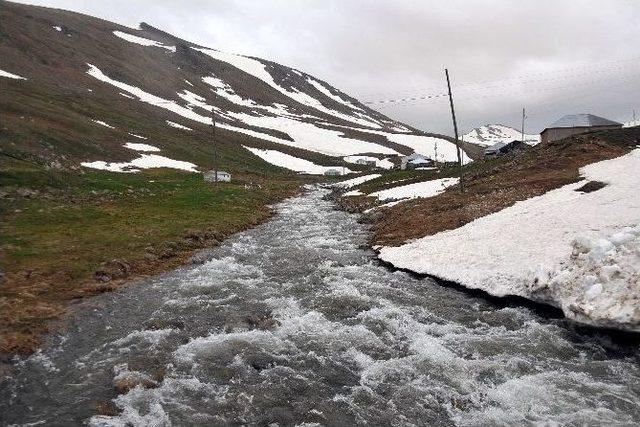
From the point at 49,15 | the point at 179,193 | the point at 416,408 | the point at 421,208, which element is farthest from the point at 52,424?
the point at 49,15

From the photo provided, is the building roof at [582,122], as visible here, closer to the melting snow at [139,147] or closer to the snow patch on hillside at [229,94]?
the melting snow at [139,147]

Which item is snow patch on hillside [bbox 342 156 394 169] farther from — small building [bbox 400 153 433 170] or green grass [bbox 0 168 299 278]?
green grass [bbox 0 168 299 278]

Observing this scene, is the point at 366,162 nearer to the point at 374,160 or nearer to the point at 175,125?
the point at 374,160

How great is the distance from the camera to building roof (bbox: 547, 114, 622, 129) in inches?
3265

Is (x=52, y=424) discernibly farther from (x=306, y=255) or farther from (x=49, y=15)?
(x=49, y=15)

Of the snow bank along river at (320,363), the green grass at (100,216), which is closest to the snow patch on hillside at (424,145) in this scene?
the green grass at (100,216)

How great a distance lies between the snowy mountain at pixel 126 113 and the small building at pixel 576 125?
36425 mm

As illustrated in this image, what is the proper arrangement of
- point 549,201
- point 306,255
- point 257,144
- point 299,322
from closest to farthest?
point 299,322 → point 306,255 → point 549,201 → point 257,144

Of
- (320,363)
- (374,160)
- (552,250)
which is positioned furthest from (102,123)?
(320,363)

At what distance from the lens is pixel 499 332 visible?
55.8 ft

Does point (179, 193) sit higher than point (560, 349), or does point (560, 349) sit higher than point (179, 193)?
→ point (179, 193)

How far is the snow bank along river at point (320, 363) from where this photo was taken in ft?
39.6

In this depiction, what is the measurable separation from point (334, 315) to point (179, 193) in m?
39.4

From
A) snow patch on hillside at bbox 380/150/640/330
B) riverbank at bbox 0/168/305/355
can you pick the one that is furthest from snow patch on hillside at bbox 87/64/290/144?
snow patch on hillside at bbox 380/150/640/330
